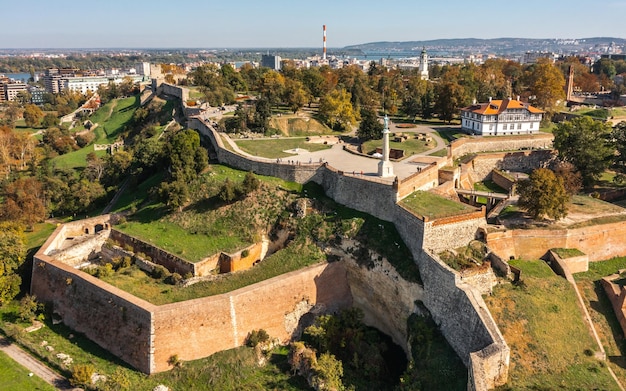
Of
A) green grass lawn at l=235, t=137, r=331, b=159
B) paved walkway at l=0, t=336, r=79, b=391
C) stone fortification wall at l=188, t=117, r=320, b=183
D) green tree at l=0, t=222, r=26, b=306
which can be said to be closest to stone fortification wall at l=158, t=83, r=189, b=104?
green grass lawn at l=235, t=137, r=331, b=159

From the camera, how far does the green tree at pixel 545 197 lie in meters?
26.0

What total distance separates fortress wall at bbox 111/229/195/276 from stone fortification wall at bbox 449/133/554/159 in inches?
891

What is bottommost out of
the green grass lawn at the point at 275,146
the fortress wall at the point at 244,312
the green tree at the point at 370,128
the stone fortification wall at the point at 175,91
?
the fortress wall at the point at 244,312

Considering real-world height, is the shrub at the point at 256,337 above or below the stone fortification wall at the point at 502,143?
below

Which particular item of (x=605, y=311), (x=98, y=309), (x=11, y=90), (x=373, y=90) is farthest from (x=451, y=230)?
(x=11, y=90)

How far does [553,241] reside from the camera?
2567 centimetres

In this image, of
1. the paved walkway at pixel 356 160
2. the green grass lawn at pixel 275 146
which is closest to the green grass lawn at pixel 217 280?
the paved walkway at pixel 356 160

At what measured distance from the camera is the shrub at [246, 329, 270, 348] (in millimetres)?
23812

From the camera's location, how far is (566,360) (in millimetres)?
19531

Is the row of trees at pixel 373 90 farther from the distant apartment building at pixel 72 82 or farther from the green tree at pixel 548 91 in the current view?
the distant apartment building at pixel 72 82

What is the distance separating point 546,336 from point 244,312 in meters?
13.8

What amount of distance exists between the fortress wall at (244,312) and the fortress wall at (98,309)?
3.03 ft

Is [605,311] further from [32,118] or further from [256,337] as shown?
[32,118]

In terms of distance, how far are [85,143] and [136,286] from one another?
43.5m
